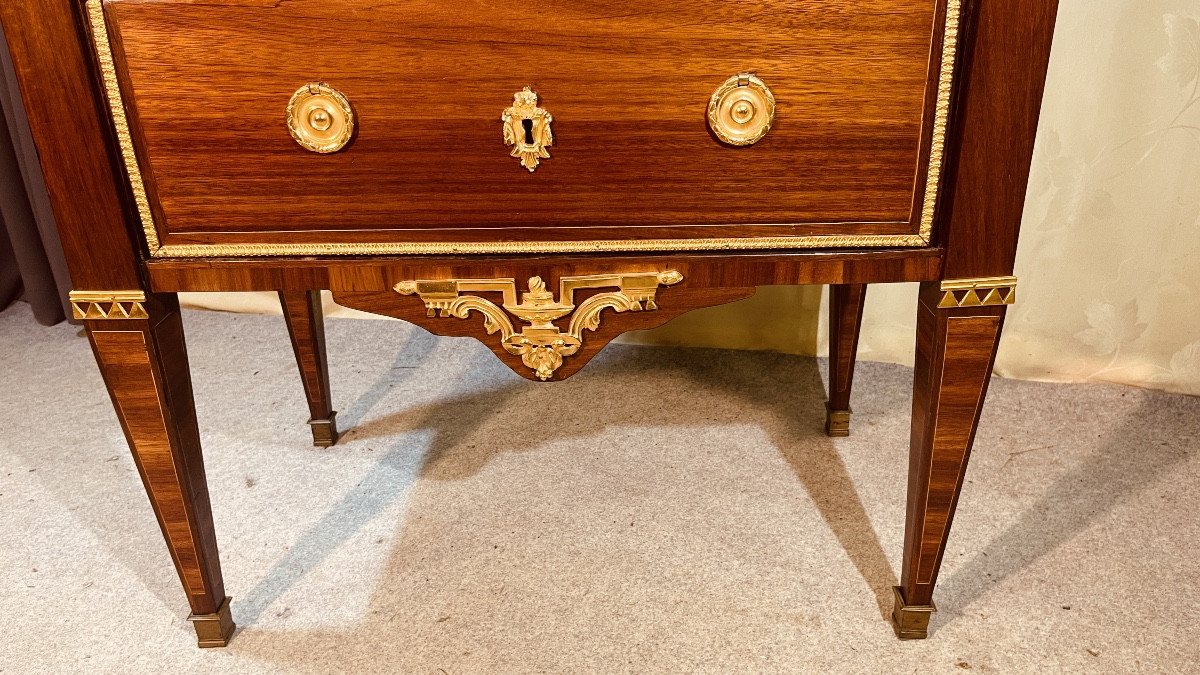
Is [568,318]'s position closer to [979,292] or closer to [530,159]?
[530,159]

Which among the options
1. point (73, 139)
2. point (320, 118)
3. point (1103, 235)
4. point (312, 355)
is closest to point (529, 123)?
point (320, 118)

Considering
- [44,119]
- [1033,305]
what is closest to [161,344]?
[44,119]

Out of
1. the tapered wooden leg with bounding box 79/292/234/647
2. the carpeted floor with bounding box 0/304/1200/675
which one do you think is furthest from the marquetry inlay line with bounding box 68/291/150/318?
the carpeted floor with bounding box 0/304/1200/675

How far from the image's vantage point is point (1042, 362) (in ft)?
4.66

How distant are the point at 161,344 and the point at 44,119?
201 mm

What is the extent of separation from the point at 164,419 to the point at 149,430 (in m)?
0.02

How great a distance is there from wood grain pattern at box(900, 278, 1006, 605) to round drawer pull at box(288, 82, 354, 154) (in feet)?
1.64

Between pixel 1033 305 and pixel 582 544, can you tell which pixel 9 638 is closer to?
pixel 582 544

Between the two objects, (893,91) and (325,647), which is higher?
(893,91)

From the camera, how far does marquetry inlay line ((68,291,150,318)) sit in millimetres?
687

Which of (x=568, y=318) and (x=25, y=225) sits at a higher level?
(x=568, y=318)

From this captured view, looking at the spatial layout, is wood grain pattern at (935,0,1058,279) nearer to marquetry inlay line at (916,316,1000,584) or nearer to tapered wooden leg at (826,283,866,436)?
marquetry inlay line at (916,316,1000,584)

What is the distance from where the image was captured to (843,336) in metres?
1.18

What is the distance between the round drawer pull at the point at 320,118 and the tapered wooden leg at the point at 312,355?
522mm
